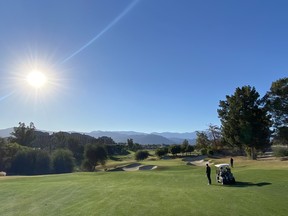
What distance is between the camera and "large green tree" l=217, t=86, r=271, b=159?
64.5 meters

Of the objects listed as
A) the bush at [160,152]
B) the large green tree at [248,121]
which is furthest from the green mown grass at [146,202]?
the bush at [160,152]

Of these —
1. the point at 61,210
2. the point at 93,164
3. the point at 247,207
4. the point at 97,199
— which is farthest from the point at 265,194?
the point at 93,164

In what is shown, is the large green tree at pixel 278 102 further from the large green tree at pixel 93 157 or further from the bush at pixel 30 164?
the bush at pixel 30 164

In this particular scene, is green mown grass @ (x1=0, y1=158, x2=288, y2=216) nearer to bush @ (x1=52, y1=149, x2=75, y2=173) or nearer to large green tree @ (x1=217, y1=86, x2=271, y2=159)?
large green tree @ (x1=217, y1=86, x2=271, y2=159)

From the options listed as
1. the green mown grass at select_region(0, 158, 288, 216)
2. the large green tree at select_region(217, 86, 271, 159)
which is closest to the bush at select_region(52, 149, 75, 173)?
the large green tree at select_region(217, 86, 271, 159)

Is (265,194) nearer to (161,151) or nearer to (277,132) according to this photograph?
(277,132)

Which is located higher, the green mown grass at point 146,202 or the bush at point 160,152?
the bush at point 160,152

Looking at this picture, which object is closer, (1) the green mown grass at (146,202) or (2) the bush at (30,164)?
(1) the green mown grass at (146,202)

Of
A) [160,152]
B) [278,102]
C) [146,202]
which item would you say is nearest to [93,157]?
[160,152]

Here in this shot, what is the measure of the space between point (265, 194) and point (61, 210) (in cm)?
1225

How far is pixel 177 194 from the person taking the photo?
22.0 m

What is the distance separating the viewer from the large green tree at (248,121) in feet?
212

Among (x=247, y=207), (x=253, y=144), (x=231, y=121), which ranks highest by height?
(x=231, y=121)

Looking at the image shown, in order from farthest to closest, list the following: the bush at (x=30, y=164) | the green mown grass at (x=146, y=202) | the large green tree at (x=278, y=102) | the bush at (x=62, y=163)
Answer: the bush at (x=30, y=164)
the bush at (x=62, y=163)
the large green tree at (x=278, y=102)
the green mown grass at (x=146, y=202)
